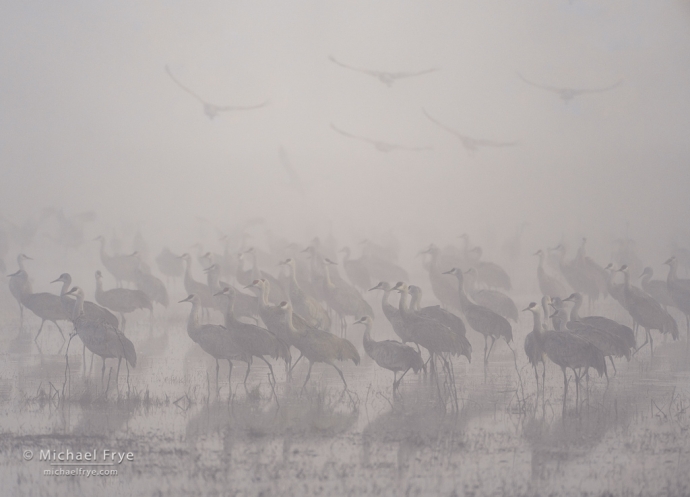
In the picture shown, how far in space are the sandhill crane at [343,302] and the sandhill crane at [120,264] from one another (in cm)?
186

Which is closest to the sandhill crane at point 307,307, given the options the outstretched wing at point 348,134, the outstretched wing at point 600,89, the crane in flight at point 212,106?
the outstretched wing at point 348,134

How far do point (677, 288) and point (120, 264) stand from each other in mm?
5055

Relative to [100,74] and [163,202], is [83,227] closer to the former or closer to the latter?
[163,202]

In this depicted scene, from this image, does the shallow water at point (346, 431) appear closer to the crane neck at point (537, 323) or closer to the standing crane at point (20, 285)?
the crane neck at point (537, 323)

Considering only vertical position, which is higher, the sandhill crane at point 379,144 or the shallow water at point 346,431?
the sandhill crane at point 379,144

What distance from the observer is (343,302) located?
5.93 meters

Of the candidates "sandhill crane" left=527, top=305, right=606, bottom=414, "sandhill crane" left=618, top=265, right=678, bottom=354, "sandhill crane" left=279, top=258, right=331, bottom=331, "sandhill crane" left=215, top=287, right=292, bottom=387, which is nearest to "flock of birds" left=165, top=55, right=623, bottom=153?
"sandhill crane" left=279, top=258, right=331, bottom=331

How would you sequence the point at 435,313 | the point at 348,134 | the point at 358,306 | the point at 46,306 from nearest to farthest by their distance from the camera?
1. the point at 435,313
2. the point at 46,306
3. the point at 358,306
4. the point at 348,134

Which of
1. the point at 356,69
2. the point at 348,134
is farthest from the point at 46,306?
the point at 356,69

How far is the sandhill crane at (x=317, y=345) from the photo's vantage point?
14.8 ft

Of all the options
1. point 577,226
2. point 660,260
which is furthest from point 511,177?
point 660,260

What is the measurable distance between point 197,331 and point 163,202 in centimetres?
221

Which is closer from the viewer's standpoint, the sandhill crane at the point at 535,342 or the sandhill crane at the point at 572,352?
the sandhill crane at the point at 572,352

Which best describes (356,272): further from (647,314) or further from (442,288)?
(647,314)
